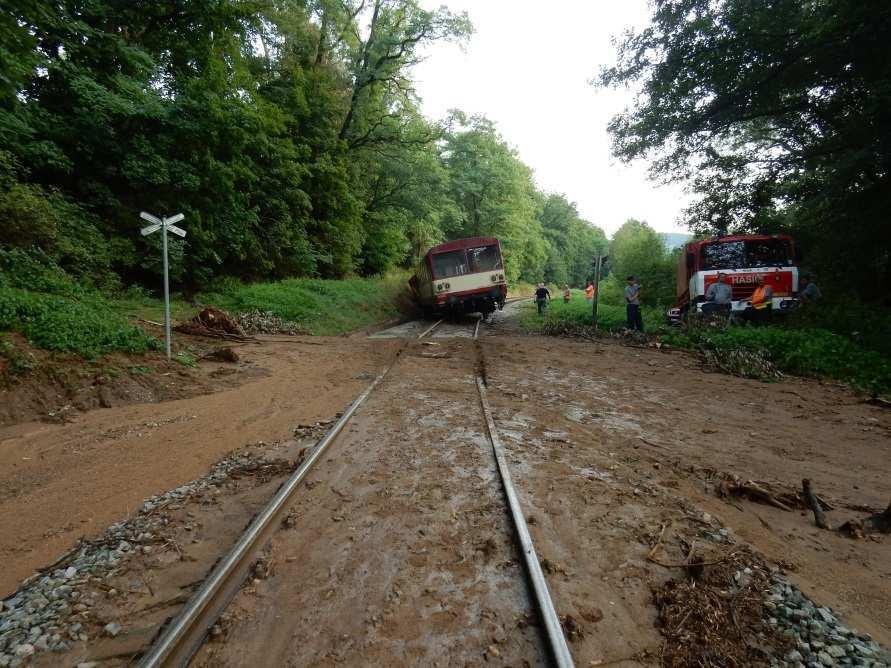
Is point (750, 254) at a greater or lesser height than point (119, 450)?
greater

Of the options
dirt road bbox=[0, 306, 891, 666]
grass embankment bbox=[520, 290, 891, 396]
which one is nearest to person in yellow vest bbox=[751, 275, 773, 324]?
grass embankment bbox=[520, 290, 891, 396]

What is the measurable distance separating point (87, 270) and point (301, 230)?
10012mm

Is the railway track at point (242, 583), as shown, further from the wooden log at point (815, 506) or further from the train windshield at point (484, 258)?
the train windshield at point (484, 258)

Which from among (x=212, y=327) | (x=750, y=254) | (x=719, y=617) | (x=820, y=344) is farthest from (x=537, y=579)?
(x=750, y=254)

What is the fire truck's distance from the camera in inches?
458

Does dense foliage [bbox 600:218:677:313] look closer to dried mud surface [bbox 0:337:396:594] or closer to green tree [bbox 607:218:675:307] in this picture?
green tree [bbox 607:218:675:307]

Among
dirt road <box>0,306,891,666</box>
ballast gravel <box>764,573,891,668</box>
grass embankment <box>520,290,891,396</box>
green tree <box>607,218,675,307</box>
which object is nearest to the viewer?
ballast gravel <box>764,573,891,668</box>

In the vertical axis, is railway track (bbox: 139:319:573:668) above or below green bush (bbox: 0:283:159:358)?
below

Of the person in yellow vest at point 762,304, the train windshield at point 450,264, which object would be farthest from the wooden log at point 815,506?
the train windshield at point 450,264

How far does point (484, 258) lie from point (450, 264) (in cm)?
143

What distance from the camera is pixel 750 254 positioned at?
12.0 m

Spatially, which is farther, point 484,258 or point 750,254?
point 484,258

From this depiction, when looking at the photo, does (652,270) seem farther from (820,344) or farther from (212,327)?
(212,327)

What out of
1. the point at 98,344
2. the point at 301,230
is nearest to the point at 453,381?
the point at 98,344
